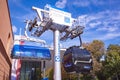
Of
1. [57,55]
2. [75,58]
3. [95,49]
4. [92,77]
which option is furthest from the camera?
[95,49]

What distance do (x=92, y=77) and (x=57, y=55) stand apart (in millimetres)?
15211

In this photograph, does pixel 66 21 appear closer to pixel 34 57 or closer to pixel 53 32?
pixel 53 32

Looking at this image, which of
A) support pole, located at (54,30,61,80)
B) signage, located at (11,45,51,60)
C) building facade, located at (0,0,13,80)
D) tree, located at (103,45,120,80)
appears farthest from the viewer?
tree, located at (103,45,120,80)

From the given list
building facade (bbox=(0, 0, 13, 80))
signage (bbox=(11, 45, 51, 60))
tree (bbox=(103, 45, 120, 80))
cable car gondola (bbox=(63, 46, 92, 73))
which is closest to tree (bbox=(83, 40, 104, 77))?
tree (bbox=(103, 45, 120, 80))

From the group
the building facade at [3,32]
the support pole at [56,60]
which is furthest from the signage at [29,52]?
the support pole at [56,60]

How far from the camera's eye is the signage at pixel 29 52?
20172 mm

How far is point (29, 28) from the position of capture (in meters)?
19.2

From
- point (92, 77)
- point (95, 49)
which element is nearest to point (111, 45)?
point (95, 49)

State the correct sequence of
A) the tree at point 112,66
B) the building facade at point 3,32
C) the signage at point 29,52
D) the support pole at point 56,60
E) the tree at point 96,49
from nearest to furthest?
the building facade at point 3,32
the support pole at point 56,60
the signage at point 29,52
the tree at point 112,66
the tree at point 96,49

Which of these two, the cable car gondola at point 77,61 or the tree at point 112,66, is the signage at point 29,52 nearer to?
the cable car gondola at point 77,61

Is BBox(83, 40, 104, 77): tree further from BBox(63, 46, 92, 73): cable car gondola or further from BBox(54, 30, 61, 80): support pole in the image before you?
BBox(63, 46, 92, 73): cable car gondola

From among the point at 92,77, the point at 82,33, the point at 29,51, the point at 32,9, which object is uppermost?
the point at 32,9

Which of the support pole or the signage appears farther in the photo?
the signage

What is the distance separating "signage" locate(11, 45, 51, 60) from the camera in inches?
794
